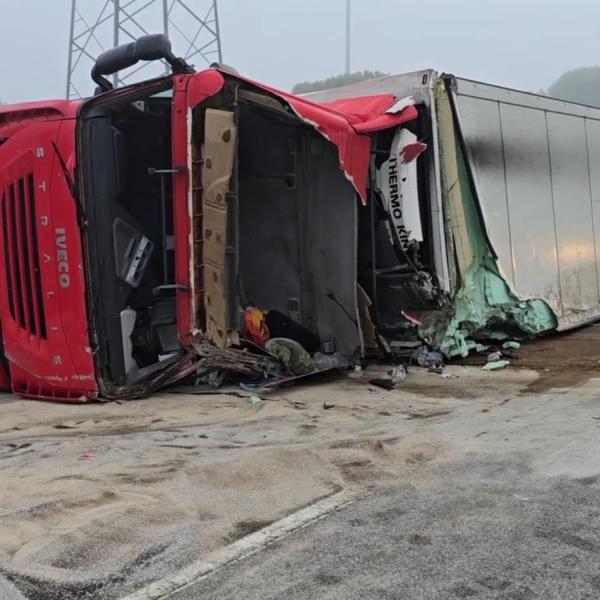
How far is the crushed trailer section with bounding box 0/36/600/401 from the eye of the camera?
4891 mm

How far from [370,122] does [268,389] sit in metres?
2.26

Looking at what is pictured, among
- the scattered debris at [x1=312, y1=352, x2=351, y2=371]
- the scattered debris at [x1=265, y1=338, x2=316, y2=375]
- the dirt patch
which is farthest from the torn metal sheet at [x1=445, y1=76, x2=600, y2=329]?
the scattered debris at [x1=265, y1=338, x2=316, y2=375]

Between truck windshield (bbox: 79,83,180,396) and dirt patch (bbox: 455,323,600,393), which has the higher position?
truck windshield (bbox: 79,83,180,396)

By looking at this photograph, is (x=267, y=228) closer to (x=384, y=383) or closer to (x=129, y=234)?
(x=129, y=234)

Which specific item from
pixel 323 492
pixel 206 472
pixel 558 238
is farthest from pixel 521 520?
pixel 558 238

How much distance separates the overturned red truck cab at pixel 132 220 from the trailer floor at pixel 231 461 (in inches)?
16.1

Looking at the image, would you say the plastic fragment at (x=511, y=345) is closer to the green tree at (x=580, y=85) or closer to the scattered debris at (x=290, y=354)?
the scattered debris at (x=290, y=354)

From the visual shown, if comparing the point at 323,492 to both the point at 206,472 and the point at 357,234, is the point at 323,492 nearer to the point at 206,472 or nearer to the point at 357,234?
the point at 206,472

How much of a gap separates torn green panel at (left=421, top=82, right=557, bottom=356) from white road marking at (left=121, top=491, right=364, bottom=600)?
131 inches

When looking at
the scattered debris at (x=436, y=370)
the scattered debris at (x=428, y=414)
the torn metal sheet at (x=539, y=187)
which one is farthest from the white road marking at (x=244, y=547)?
the torn metal sheet at (x=539, y=187)

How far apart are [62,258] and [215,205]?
1.19 meters

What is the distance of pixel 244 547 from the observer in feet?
7.83

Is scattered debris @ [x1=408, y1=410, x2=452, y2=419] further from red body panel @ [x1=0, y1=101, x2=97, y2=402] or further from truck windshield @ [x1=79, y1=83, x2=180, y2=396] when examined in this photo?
red body panel @ [x1=0, y1=101, x2=97, y2=402]

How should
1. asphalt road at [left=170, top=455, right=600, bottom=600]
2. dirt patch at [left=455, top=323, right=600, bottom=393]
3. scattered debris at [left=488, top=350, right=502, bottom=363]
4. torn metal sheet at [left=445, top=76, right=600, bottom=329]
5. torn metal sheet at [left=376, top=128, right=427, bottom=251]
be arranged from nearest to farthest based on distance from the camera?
asphalt road at [left=170, top=455, right=600, bottom=600], dirt patch at [left=455, top=323, right=600, bottom=393], torn metal sheet at [left=376, top=128, right=427, bottom=251], scattered debris at [left=488, top=350, right=502, bottom=363], torn metal sheet at [left=445, top=76, right=600, bottom=329]
